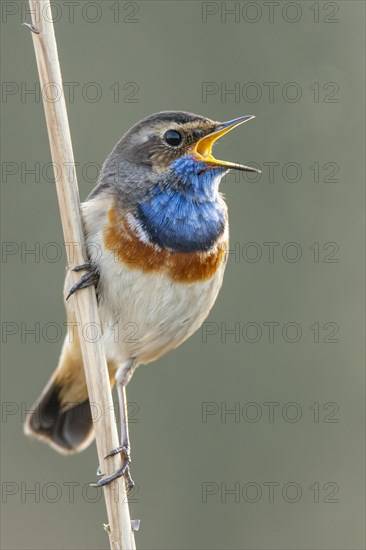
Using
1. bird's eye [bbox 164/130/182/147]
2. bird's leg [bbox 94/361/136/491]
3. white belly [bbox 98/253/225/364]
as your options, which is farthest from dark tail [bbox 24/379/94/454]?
bird's eye [bbox 164/130/182/147]

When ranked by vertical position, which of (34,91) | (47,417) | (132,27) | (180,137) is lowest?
(47,417)

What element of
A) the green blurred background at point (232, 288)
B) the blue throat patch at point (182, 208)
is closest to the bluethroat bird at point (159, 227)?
the blue throat patch at point (182, 208)

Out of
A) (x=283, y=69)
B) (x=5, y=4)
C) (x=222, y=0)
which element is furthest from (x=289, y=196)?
(x=5, y=4)

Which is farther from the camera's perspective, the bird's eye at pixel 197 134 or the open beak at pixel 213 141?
the bird's eye at pixel 197 134

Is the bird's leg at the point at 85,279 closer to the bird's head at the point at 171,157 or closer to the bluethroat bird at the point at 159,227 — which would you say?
the bluethroat bird at the point at 159,227

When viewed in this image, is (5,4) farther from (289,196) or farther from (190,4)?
(289,196)

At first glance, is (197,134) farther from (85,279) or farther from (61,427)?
(61,427)
